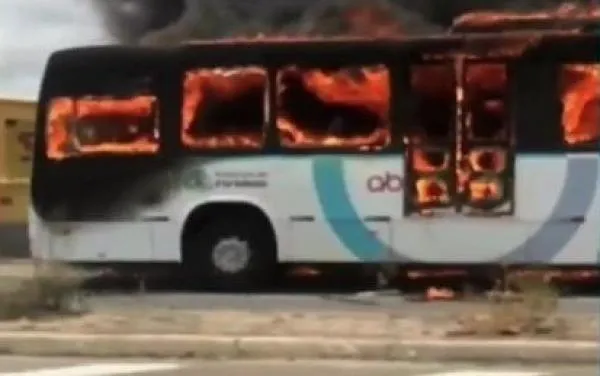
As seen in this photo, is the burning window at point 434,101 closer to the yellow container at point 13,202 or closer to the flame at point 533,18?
the flame at point 533,18

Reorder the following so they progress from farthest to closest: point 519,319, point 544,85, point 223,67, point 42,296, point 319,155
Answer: point 223,67 < point 319,155 < point 544,85 < point 42,296 < point 519,319

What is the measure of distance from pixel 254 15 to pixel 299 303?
1108 cm

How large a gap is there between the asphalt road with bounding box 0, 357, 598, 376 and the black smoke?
1162 centimetres

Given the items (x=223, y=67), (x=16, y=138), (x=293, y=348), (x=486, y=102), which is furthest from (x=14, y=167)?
(x=293, y=348)

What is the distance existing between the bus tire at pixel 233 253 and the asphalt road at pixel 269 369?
5.30 metres

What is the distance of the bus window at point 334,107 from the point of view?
17.0 m

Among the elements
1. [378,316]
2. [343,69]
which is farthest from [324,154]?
[378,316]

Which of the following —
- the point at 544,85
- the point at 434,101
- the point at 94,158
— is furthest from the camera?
the point at 94,158

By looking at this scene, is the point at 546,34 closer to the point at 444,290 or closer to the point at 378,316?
the point at 444,290

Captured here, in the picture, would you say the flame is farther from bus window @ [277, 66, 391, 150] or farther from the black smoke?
the black smoke

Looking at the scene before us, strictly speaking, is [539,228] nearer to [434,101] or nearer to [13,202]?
[434,101]

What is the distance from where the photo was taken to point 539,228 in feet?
54.5

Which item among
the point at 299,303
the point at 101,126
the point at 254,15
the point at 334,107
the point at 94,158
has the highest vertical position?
the point at 254,15

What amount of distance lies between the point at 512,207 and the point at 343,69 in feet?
8.23
